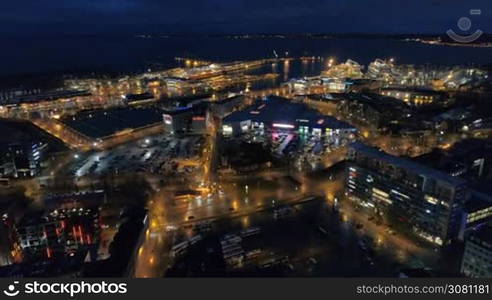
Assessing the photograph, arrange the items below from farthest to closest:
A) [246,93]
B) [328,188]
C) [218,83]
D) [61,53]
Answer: [61,53]
[218,83]
[246,93]
[328,188]

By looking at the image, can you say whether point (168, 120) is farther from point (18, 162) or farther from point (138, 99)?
point (138, 99)

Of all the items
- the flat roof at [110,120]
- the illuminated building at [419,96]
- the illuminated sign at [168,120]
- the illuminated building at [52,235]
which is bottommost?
the illuminated building at [52,235]

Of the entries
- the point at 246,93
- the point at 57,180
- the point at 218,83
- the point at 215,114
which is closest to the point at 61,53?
the point at 218,83

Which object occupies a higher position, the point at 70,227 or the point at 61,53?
the point at 61,53

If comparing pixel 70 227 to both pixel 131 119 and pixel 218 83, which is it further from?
pixel 218 83

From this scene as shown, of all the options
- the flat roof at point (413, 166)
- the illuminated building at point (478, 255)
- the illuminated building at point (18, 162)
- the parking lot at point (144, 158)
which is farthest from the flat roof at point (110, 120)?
the illuminated building at point (478, 255)

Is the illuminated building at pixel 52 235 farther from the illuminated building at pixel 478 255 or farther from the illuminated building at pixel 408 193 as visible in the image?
the illuminated building at pixel 478 255

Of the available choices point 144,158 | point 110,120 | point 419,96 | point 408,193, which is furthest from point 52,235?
point 419,96
